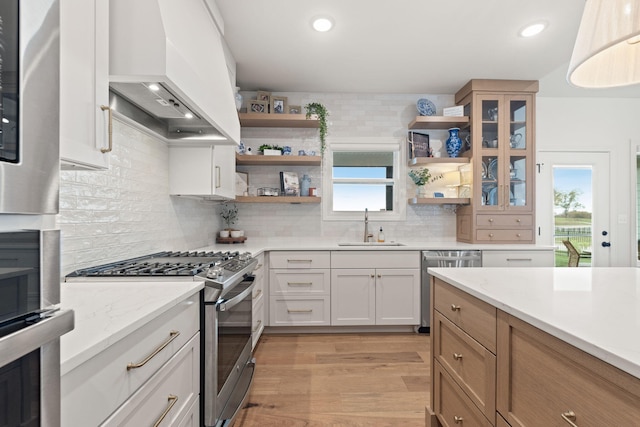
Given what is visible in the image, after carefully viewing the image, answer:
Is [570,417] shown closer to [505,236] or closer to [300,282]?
[300,282]

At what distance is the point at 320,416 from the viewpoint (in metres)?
1.99

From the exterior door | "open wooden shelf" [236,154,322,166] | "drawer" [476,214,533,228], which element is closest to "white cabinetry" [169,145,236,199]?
"open wooden shelf" [236,154,322,166]

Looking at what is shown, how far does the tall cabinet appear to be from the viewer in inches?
141

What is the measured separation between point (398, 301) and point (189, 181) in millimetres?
2195

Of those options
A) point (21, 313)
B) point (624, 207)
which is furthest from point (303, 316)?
point (624, 207)

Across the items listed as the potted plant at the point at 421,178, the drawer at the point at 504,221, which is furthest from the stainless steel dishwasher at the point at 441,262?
the potted plant at the point at 421,178

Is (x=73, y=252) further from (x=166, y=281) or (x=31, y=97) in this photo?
(x=31, y=97)

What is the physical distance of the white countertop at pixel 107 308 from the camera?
0.74m

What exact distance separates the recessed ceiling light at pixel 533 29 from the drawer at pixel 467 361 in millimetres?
2373

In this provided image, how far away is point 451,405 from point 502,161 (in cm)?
283

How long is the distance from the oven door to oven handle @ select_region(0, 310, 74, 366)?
104cm

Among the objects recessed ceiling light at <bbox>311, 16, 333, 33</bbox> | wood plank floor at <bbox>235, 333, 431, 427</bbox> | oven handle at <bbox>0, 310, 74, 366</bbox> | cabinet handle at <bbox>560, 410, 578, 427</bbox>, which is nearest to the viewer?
oven handle at <bbox>0, 310, 74, 366</bbox>

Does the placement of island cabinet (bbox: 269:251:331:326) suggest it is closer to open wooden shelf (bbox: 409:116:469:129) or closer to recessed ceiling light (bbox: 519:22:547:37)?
open wooden shelf (bbox: 409:116:469:129)

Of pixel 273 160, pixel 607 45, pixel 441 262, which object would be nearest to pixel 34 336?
pixel 607 45
